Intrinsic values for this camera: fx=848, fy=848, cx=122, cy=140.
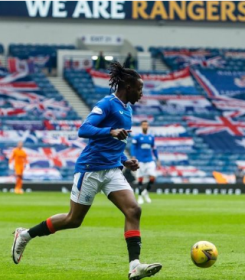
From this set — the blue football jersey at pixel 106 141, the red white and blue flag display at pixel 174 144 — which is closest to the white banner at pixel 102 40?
the red white and blue flag display at pixel 174 144

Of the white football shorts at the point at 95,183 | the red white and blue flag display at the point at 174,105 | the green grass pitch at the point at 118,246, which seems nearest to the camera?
the white football shorts at the point at 95,183

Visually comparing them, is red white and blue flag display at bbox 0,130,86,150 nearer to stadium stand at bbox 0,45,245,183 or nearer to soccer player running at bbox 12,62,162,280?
stadium stand at bbox 0,45,245,183

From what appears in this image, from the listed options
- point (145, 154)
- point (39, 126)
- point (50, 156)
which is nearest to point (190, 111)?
point (39, 126)

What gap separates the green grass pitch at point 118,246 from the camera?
9.46 metres

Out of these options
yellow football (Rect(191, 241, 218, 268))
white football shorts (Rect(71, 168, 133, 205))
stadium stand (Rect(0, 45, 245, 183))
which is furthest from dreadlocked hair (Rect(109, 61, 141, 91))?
stadium stand (Rect(0, 45, 245, 183))

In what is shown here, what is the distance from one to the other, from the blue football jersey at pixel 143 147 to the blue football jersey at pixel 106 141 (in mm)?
15720

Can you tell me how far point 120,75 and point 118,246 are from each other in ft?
12.8

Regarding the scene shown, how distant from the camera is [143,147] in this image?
83.2 feet

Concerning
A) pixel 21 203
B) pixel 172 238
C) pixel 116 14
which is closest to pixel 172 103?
pixel 116 14

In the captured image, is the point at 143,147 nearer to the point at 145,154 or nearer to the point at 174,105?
the point at 145,154

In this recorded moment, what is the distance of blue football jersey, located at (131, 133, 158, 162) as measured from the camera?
2517 centimetres

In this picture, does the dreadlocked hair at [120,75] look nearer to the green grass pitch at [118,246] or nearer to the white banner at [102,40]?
the green grass pitch at [118,246]

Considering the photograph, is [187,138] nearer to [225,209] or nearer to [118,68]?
[225,209]

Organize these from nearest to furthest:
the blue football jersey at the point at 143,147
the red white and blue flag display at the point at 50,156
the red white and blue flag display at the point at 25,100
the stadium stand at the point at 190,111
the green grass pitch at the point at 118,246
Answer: the green grass pitch at the point at 118,246, the blue football jersey at the point at 143,147, the red white and blue flag display at the point at 50,156, the stadium stand at the point at 190,111, the red white and blue flag display at the point at 25,100
